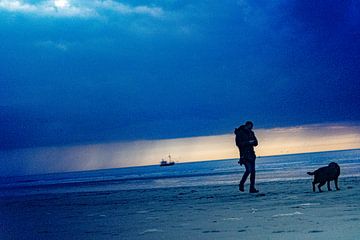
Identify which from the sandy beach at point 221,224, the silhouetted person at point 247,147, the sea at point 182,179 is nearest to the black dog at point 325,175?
the silhouetted person at point 247,147

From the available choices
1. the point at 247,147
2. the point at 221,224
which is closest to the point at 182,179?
the point at 247,147

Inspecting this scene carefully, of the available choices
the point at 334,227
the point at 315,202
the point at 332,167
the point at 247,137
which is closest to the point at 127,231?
the point at 334,227

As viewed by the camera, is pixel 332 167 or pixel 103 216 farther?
pixel 332 167

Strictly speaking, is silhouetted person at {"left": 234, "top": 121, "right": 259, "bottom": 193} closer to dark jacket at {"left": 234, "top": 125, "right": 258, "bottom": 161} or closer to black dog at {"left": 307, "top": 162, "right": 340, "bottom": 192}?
dark jacket at {"left": 234, "top": 125, "right": 258, "bottom": 161}

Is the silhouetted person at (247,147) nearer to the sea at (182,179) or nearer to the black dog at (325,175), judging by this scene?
the black dog at (325,175)

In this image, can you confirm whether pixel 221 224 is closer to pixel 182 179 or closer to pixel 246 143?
pixel 246 143

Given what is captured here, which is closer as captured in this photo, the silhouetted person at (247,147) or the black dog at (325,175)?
the black dog at (325,175)

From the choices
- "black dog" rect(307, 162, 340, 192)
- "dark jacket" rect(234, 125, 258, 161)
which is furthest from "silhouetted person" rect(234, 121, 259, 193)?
"black dog" rect(307, 162, 340, 192)

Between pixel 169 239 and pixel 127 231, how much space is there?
4.07ft

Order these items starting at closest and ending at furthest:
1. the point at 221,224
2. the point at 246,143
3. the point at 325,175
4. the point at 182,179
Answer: the point at 221,224
the point at 325,175
the point at 246,143
the point at 182,179

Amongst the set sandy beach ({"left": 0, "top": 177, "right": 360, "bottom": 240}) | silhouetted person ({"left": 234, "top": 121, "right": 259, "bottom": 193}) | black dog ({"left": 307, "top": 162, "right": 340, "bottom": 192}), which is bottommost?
sandy beach ({"left": 0, "top": 177, "right": 360, "bottom": 240})

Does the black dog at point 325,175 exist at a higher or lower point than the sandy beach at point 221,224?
higher

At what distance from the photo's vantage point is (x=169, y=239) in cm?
618

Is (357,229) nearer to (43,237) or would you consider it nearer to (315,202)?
(315,202)
